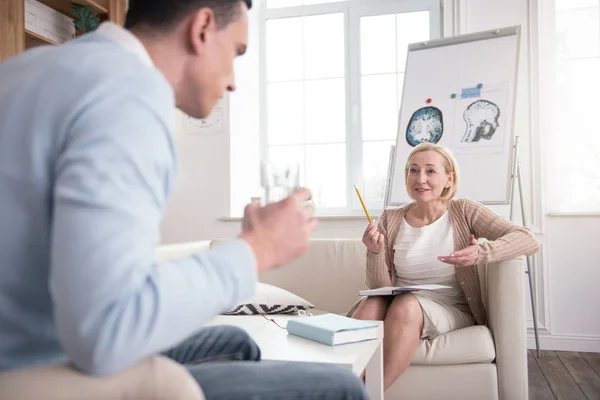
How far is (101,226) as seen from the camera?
1.64 feet

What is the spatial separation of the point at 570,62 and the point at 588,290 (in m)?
1.37

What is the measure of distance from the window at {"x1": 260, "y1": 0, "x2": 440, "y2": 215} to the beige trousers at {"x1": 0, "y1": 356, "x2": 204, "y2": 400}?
3407 mm

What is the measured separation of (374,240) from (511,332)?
0.60m

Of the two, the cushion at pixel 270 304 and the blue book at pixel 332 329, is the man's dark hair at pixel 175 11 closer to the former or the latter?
the blue book at pixel 332 329

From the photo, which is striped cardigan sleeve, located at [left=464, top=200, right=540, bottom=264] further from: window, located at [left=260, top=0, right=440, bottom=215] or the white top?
window, located at [left=260, top=0, right=440, bottom=215]

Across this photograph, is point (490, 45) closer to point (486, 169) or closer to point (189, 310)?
point (486, 169)

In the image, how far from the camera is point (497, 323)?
81.0 inches

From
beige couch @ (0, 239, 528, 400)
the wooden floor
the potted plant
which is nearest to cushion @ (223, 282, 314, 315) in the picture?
beige couch @ (0, 239, 528, 400)

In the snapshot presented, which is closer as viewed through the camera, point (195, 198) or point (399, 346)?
point (399, 346)

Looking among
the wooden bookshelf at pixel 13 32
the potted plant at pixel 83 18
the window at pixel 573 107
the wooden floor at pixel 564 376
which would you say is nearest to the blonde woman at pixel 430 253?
the wooden floor at pixel 564 376

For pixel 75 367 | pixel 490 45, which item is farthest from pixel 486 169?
pixel 75 367

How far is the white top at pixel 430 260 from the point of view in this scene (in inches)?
89.1

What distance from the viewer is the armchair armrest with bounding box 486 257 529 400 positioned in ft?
Answer: 6.64

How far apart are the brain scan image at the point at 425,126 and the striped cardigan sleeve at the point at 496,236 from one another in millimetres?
870
